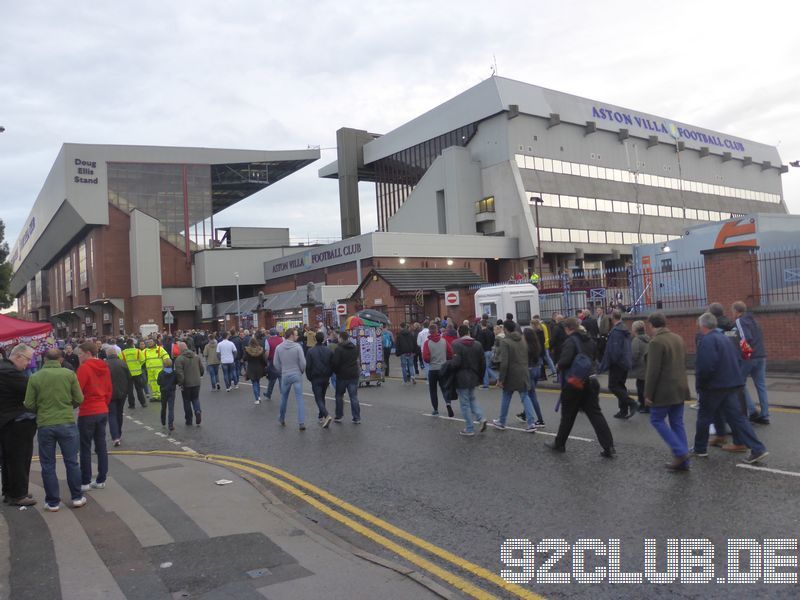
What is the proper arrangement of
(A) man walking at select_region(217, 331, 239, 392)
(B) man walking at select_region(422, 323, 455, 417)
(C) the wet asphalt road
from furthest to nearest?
(A) man walking at select_region(217, 331, 239, 392), (B) man walking at select_region(422, 323, 455, 417), (C) the wet asphalt road

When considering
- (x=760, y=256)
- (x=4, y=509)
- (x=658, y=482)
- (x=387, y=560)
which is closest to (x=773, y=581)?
(x=658, y=482)

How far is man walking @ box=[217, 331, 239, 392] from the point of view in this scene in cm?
1908

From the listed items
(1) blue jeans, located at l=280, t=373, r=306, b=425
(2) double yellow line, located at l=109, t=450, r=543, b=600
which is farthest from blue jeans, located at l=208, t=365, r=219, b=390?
(2) double yellow line, located at l=109, t=450, r=543, b=600

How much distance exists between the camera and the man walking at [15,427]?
6.97 m

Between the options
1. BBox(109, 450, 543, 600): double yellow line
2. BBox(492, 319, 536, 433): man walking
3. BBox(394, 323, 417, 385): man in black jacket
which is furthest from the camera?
BBox(394, 323, 417, 385): man in black jacket

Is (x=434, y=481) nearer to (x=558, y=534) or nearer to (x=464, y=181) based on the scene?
(x=558, y=534)

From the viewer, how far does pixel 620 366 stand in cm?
1091

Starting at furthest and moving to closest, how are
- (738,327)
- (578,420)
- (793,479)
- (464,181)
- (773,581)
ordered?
1. (464,181)
2. (578,420)
3. (738,327)
4. (793,479)
5. (773,581)

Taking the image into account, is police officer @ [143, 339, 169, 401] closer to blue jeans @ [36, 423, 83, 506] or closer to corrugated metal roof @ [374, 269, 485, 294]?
blue jeans @ [36, 423, 83, 506]

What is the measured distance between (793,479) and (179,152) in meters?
58.9

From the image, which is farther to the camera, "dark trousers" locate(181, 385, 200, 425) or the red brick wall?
the red brick wall

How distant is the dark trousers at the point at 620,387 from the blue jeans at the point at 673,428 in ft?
11.0

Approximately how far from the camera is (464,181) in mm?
50000

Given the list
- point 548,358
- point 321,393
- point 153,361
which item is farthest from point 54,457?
point 548,358
